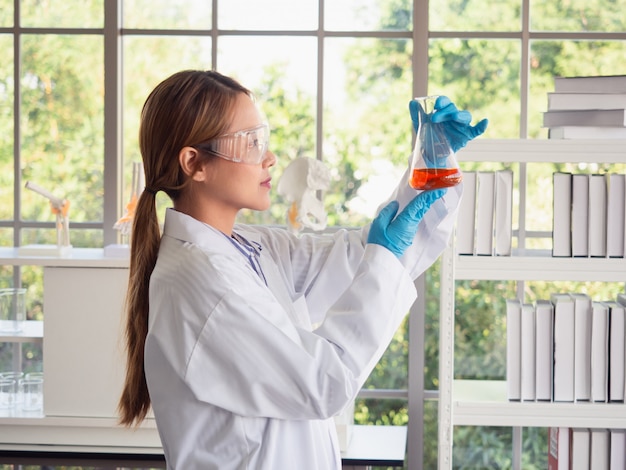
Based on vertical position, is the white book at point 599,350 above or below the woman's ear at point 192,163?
below

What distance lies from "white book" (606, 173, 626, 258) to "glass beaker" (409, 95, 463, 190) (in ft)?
3.52

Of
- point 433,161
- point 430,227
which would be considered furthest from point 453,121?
point 430,227

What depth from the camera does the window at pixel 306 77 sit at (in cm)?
324

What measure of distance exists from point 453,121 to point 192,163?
526 millimetres

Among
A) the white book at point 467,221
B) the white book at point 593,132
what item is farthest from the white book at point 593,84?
the white book at point 467,221

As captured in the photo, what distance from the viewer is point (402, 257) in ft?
5.99

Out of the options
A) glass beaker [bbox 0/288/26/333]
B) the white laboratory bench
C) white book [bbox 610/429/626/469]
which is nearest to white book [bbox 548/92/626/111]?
white book [bbox 610/429/626/469]

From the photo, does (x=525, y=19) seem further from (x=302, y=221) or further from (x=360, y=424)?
(x=360, y=424)

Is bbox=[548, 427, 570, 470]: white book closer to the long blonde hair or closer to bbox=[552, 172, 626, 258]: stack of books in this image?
bbox=[552, 172, 626, 258]: stack of books

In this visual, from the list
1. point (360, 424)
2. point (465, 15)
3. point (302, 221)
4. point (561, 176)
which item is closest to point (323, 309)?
point (302, 221)

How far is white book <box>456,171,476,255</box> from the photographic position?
2646 millimetres

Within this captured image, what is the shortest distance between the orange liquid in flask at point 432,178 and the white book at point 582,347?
3.69 ft

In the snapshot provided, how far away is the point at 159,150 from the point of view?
5.26 feet

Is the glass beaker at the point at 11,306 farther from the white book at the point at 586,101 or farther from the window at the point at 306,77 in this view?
the white book at the point at 586,101
